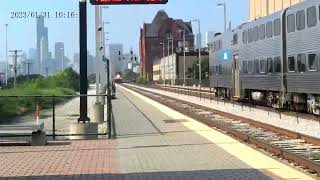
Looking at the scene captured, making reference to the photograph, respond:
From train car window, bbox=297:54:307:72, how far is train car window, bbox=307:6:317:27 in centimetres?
146

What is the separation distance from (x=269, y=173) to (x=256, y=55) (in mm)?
22925

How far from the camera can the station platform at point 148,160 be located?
12.0 m

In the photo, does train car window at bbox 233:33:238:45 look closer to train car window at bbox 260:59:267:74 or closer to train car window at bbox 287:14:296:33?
train car window at bbox 260:59:267:74

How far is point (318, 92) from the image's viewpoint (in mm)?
24281

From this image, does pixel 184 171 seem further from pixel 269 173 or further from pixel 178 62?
pixel 178 62

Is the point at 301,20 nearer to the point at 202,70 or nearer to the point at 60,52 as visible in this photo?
the point at 60,52

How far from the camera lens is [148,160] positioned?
46.9 ft

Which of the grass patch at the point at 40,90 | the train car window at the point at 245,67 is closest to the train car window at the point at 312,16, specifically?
the train car window at the point at 245,67

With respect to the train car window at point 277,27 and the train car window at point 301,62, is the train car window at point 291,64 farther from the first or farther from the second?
the train car window at point 277,27

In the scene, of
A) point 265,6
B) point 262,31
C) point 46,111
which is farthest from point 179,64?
point 262,31

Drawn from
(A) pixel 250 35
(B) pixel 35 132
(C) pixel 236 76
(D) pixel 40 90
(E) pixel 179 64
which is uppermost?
(E) pixel 179 64

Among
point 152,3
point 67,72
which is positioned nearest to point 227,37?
point 152,3

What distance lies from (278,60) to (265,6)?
2299 inches

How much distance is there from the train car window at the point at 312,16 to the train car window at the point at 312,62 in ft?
3.87
